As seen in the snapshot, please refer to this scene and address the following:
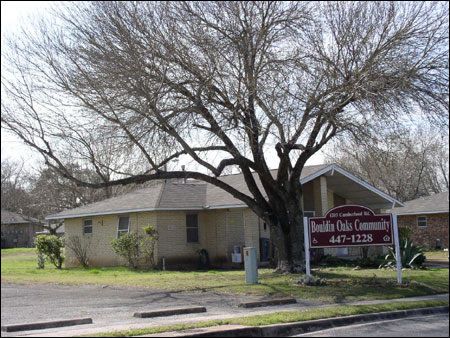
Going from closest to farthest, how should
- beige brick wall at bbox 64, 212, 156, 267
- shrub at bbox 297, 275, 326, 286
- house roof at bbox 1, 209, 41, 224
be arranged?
shrub at bbox 297, 275, 326, 286 < beige brick wall at bbox 64, 212, 156, 267 < house roof at bbox 1, 209, 41, 224

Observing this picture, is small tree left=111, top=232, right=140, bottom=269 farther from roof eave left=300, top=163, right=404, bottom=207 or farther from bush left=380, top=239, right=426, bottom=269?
bush left=380, top=239, right=426, bottom=269

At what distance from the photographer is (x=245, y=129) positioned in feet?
64.5

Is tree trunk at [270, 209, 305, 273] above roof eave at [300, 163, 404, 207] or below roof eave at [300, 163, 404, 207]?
below

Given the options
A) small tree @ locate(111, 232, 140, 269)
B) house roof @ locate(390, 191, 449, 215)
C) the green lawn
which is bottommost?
the green lawn

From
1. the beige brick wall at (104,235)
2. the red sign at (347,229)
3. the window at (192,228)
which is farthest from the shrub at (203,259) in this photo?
the red sign at (347,229)

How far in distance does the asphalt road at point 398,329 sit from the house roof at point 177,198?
626 inches

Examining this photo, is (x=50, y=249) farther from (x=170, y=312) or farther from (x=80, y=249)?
(x=170, y=312)

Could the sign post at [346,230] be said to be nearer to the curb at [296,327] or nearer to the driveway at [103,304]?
the driveway at [103,304]

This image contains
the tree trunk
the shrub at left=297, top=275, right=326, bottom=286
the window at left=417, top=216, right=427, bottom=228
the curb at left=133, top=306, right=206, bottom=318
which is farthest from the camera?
the window at left=417, top=216, right=427, bottom=228

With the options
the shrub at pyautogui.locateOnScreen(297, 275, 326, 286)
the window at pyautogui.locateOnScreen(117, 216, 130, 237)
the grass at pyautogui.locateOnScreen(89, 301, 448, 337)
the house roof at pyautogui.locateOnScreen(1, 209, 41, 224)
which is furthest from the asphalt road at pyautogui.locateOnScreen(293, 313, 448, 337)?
the house roof at pyautogui.locateOnScreen(1, 209, 41, 224)

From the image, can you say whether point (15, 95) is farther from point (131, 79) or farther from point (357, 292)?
point (357, 292)

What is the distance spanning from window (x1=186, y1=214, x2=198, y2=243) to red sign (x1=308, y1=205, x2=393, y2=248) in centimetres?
1258

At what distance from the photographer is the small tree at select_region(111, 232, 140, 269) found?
93.2 feet

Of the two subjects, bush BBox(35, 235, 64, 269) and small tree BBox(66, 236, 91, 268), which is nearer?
bush BBox(35, 235, 64, 269)
